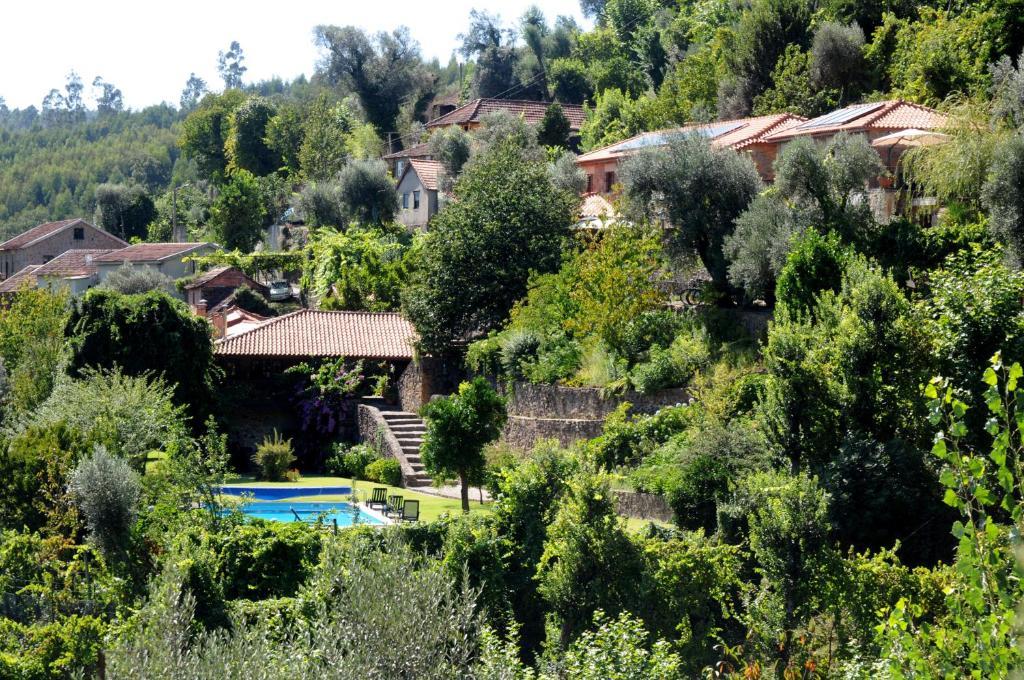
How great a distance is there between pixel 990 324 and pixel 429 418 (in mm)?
11856

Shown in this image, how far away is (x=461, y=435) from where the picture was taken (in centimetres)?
2712

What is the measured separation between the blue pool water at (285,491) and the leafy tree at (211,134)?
257 feet

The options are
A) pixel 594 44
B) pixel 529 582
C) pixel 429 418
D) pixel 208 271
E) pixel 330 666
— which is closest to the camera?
pixel 330 666

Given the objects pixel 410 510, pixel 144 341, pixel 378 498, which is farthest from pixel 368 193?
pixel 410 510

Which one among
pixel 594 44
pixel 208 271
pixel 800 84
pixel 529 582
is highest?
pixel 594 44

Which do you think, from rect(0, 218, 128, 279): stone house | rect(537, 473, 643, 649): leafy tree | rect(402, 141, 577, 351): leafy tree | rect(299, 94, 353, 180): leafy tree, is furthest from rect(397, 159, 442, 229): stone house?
rect(537, 473, 643, 649): leafy tree

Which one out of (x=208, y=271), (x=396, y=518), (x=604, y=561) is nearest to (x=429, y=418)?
(x=396, y=518)

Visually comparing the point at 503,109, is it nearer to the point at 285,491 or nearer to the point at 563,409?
the point at 285,491

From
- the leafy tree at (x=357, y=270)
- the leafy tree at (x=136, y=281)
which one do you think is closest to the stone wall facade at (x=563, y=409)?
the leafy tree at (x=357, y=270)

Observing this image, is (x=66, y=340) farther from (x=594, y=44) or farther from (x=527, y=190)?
(x=594, y=44)

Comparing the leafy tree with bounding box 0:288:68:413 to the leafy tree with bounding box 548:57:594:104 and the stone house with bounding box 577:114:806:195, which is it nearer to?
the stone house with bounding box 577:114:806:195

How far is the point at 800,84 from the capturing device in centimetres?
5191

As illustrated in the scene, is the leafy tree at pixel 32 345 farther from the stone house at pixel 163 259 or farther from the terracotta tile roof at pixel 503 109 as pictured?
the terracotta tile roof at pixel 503 109

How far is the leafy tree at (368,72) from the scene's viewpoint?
9100 cm
